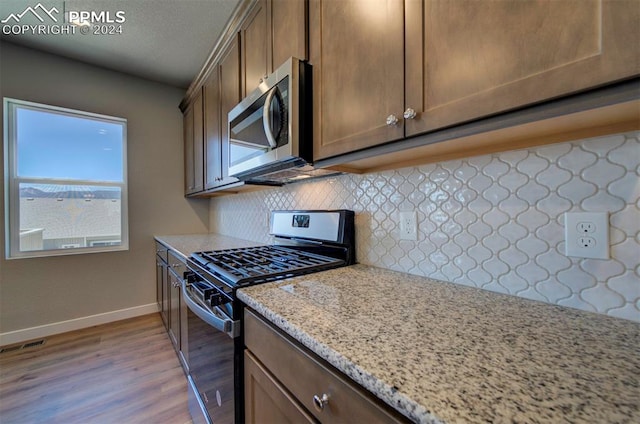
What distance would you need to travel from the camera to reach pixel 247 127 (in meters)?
1.48

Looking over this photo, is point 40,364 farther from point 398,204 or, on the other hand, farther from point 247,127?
point 398,204

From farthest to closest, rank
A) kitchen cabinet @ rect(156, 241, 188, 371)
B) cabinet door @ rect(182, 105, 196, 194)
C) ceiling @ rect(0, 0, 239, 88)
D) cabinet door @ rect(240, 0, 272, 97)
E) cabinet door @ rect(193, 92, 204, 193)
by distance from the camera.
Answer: cabinet door @ rect(182, 105, 196, 194)
cabinet door @ rect(193, 92, 204, 193)
ceiling @ rect(0, 0, 239, 88)
kitchen cabinet @ rect(156, 241, 188, 371)
cabinet door @ rect(240, 0, 272, 97)

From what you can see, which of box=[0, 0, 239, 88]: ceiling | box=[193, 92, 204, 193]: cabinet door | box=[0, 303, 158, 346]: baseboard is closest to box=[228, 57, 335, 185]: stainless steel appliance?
box=[0, 0, 239, 88]: ceiling

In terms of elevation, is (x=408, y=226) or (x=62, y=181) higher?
(x=62, y=181)

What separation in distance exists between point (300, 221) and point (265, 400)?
0.93m

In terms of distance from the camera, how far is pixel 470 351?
0.50 meters

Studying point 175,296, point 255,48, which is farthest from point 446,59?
point 175,296

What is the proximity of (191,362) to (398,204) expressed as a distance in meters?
1.45

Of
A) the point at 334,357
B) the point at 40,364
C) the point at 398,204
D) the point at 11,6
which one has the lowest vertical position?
the point at 40,364

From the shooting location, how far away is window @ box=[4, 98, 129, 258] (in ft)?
7.58

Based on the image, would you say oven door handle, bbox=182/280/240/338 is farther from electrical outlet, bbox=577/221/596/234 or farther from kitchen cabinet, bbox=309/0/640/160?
electrical outlet, bbox=577/221/596/234

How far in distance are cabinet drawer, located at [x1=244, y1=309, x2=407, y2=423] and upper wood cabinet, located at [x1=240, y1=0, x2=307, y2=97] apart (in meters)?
1.13

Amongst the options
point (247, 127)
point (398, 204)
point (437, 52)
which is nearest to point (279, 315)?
point (398, 204)

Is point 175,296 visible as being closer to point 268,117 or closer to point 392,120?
point 268,117
